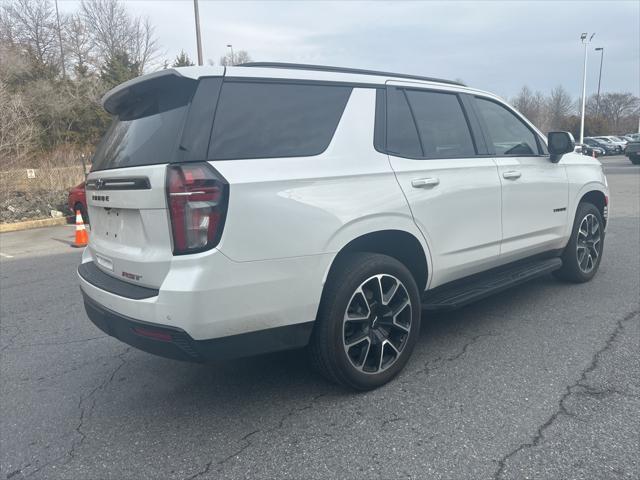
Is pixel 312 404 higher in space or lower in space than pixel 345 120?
lower

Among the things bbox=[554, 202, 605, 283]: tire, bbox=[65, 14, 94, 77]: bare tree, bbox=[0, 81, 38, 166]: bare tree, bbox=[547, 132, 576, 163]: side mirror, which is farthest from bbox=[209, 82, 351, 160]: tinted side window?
bbox=[65, 14, 94, 77]: bare tree

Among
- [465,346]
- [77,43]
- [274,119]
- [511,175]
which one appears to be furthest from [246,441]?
[77,43]

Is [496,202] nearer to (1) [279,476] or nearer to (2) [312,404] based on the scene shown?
(2) [312,404]

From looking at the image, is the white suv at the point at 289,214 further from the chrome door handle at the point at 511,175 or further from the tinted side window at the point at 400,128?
the chrome door handle at the point at 511,175

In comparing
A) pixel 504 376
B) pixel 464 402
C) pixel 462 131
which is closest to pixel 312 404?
pixel 464 402

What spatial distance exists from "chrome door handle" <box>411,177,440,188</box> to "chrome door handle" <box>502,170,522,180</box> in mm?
924

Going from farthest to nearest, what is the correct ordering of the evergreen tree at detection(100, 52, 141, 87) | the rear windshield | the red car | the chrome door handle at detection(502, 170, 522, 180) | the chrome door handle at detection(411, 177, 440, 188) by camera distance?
the evergreen tree at detection(100, 52, 141, 87)
the red car
the chrome door handle at detection(502, 170, 522, 180)
the chrome door handle at detection(411, 177, 440, 188)
the rear windshield

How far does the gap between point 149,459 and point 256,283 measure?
1.08 metres

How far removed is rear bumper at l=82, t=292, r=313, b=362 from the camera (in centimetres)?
248

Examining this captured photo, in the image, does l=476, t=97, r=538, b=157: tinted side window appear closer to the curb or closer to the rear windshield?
the rear windshield

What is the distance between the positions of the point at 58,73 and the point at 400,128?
33712 mm

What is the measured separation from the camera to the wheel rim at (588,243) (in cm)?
512

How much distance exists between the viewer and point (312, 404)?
3037 mm

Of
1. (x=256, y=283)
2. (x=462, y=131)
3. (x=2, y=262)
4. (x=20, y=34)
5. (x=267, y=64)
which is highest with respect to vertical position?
(x=20, y=34)
